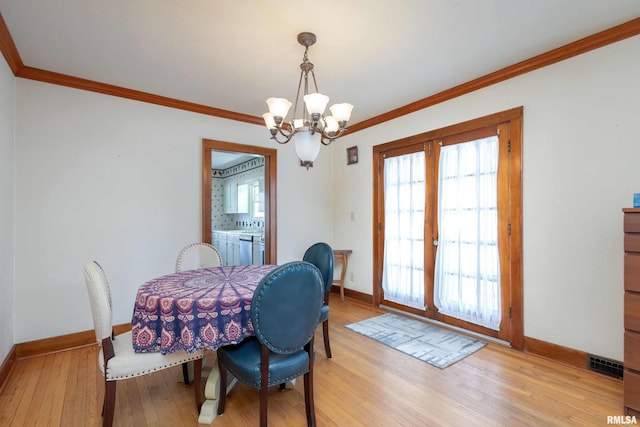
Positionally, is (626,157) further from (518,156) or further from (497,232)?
(497,232)

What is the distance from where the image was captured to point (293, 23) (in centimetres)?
207

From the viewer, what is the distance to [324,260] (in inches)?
104

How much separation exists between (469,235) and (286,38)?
2.47 meters

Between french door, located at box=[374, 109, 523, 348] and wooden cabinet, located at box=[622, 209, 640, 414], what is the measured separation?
2.81 feet

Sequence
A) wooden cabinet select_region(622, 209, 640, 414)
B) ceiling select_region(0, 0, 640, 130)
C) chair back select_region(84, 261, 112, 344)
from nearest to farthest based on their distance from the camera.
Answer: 1. chair back select_region(84, 261, 112, 344)
2. wooden cabinet select_region(622, 209, 640, 414)
3. ceiling select_region(0, 0, 640, 130)

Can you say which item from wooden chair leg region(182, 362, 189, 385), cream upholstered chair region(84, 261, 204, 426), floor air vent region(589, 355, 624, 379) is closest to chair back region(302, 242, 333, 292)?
wooden chair leg region(182, 362, 189, 385)

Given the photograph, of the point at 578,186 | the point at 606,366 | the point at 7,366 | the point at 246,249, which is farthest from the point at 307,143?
the point at 246,249

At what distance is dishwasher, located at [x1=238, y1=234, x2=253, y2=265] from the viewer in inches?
199

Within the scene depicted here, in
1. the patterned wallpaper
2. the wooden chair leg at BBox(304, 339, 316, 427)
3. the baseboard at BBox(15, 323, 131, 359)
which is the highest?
the patterned wallpaper

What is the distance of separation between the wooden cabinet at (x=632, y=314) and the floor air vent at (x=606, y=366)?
430mm

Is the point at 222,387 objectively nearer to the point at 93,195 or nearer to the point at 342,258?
the point at 93,195

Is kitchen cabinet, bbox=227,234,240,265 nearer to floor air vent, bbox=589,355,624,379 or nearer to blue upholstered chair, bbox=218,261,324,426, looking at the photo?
blue upholstered chair, bbox=218,261,324,426

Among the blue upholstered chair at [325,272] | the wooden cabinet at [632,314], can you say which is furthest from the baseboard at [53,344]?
the wooden cabinet at [632,314]

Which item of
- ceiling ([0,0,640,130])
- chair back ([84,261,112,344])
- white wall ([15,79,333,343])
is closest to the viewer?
chair back ([84,261,112,344])
